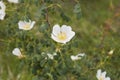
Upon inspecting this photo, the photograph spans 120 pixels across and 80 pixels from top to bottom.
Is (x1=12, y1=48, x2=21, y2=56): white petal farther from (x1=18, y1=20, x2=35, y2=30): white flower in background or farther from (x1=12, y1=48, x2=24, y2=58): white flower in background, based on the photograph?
(x1=18, y1=20, x2=35, y2=30): white flower in background

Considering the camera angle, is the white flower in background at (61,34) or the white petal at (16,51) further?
the white petal at (16,51)

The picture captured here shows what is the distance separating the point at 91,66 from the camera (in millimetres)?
3496

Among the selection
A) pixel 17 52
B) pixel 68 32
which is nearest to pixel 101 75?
pixel 68 32

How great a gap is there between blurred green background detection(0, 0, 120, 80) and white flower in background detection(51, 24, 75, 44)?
9 cm

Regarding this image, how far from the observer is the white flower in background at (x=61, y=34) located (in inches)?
121

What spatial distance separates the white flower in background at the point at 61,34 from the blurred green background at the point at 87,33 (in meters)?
0.09

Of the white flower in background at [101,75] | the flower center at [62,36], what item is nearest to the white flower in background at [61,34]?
the flower center at [62,36]

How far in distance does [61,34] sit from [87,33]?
1.76 meters

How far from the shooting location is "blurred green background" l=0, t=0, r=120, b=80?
137 inches

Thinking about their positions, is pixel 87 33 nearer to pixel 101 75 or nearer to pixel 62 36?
pixel 101 75

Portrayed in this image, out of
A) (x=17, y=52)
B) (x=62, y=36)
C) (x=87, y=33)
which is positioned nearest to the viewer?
(x=62, y=36)

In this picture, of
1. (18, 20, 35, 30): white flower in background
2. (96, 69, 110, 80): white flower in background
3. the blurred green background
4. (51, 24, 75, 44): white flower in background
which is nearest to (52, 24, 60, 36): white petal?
(51, 24, 75, 44): white flower in background

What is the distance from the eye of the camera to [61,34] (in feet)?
10.5

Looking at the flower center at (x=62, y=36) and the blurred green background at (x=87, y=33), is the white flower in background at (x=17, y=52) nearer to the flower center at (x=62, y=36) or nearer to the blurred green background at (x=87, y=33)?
the blurred green background at (x=87, y=33)
